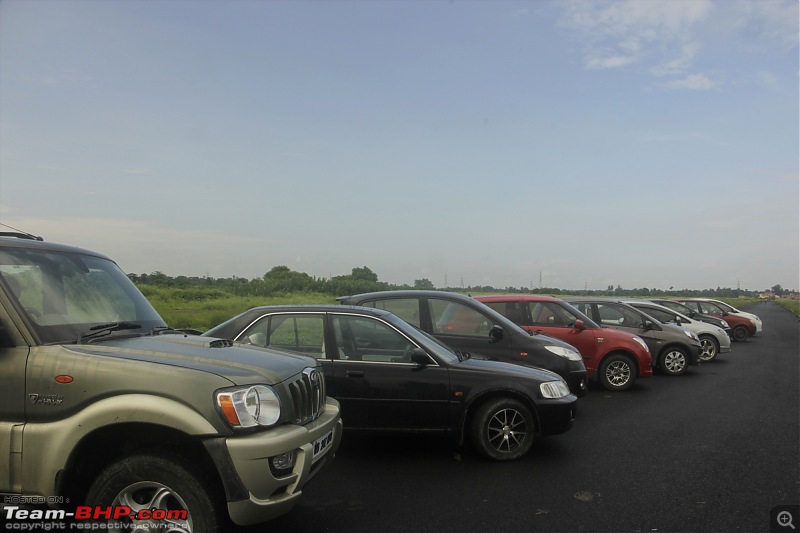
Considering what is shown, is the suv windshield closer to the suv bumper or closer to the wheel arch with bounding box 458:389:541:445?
the suv bumper

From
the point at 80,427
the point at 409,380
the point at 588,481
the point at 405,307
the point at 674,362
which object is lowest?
the point at 588,481

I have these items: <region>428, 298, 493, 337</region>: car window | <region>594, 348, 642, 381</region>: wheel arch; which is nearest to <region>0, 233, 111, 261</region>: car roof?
<region>428, 298, 493, 337</region>: car window

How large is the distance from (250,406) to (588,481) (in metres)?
3.48

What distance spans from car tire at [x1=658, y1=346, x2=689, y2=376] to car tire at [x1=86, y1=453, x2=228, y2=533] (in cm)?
1215

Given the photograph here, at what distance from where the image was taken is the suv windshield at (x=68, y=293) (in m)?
3.69

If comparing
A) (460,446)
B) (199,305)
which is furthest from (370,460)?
(199,305)

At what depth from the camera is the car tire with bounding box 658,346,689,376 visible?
13.0 m

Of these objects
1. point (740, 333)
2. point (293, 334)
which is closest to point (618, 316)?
point (293, 334)

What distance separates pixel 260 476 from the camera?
327 centimetres

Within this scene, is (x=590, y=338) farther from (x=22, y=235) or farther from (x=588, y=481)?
(x=22, y=235)

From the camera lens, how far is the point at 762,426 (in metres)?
7.64

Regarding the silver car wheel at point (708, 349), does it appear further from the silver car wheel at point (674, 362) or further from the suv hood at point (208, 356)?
the suv hood at point (208, 356)

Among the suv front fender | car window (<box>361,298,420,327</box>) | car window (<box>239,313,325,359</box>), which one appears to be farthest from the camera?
car window (<box>361,298,420,327</box>)

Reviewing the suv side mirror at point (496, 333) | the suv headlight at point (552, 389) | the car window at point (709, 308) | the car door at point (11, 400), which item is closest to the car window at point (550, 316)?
the suv side mirror at point (496, 333)
